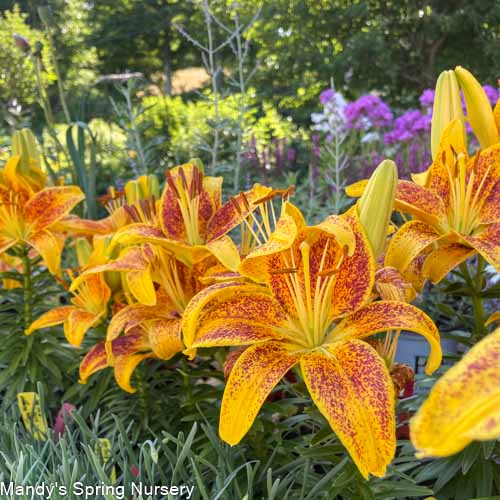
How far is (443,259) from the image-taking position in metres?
0.62

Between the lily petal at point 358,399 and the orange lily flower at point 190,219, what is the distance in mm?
259

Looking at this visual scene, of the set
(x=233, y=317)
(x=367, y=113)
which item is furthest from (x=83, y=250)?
(x=367, y=113)

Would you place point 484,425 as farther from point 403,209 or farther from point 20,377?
point 20,377

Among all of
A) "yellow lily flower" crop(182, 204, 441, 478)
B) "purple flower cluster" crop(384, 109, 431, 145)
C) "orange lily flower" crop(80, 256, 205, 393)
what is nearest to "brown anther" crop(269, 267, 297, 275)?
"yellow lily flower" crop(182, 204, 441, 478)

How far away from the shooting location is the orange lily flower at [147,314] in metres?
0.77

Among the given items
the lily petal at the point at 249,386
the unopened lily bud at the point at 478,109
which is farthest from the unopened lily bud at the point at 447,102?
the lily petal at the point at 249,386

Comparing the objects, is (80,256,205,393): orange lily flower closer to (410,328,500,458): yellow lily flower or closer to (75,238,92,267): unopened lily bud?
(75,238,92,267): unopened lily bud

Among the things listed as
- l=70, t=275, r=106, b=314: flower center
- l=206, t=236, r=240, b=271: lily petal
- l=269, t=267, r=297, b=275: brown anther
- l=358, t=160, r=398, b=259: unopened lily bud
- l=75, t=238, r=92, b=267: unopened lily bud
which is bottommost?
l=70, t=275, r=106, b=314: flower center

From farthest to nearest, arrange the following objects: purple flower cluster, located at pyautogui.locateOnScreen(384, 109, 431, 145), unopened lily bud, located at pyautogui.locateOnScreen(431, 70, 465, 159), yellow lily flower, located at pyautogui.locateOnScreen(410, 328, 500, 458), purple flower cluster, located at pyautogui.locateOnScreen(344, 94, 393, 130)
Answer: purple flower cluster, located at pyautogui.locateOnScreen(344, 94, 393, 130) < purple flower cluster, located at pyautogui.locateOnScreen(384, 109, 431, 145) < unopened lily bud, located at pyautogui.locateOnScreen(431, 70, 465, 159) < yellow lily flower, located at pyautogui.locateOnScreen(410, 328, 500, 458)

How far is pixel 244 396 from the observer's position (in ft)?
1.70

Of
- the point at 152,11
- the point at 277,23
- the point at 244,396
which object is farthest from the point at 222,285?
the point at 152,11

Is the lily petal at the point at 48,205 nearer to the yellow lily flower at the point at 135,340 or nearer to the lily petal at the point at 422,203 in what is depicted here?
the yellow lily flower at the point at 135,340

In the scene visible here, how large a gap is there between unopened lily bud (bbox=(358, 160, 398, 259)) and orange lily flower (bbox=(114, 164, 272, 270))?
0.20 metres

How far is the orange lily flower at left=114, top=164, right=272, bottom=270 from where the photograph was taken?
749 mm
